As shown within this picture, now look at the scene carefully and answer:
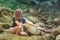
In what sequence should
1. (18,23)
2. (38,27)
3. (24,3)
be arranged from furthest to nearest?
(24,3) → (38,27) → (18,23)

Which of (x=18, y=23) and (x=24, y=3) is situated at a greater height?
(x=18, y=23)

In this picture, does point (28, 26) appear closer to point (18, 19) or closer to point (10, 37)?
point (18, 19)

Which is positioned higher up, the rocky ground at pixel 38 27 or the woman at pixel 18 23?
the woman at pixel 18 23

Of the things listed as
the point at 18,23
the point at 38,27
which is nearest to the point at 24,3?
the point at 38,27

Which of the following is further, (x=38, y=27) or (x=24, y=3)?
(x=24, y=3)

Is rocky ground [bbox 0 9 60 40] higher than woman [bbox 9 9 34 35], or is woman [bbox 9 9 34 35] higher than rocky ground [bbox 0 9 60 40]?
woman [bbox 9 9 34 35]

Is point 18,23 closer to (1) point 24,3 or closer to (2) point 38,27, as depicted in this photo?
(2) point 38,27

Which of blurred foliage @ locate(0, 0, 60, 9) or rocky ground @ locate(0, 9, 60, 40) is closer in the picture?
rocky ground @ locate(0, 9, 60, 40)

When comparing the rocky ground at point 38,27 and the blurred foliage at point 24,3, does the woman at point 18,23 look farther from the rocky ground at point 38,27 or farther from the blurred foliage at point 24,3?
the blurred foliage at point 24,3

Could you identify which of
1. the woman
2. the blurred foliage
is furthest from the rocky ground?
the blurred foliage

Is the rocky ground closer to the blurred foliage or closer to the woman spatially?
the woman

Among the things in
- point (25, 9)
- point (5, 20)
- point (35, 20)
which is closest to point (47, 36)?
point (5, 20)

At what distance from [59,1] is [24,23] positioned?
5.50 metres

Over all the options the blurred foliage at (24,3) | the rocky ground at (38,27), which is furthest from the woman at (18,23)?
the blurred foliage at (24,3)
